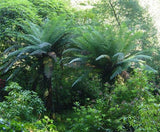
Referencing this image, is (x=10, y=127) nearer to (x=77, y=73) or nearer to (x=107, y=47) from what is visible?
(x=107, y=47)

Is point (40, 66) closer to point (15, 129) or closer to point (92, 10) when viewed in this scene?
point (15, 129)

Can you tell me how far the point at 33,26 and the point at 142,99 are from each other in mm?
2697

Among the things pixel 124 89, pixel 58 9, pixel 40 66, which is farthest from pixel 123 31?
pixel 58 9

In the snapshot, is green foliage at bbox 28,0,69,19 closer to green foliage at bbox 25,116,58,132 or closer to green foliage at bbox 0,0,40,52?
green foliage at bbox 0,0,40,52

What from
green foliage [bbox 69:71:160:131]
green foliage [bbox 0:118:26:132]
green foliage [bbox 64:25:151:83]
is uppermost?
green foliage [bbox 0:118:26:132]

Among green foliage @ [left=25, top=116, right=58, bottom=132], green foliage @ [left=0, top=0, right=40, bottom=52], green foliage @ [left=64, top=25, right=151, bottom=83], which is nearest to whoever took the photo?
green foliage @ [left=25, top=116, right=58, bottom=132]

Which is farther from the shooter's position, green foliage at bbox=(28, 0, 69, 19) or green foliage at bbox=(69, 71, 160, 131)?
green foliage at bbox=(28, 0, 69, 19)

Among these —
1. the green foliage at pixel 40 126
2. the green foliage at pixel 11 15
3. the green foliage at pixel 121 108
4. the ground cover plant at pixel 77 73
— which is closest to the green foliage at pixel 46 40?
the ground cover plant at pixel 77 73

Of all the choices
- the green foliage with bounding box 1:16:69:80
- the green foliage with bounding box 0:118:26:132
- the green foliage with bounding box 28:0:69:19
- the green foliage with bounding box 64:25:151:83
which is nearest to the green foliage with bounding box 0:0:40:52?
the green foliage with bounding box 28:0:69:19

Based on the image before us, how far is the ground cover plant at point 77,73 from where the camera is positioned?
8.71 ft

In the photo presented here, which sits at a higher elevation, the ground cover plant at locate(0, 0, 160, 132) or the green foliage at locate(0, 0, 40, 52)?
the green foliage at locate(0, 0, 40, 52)

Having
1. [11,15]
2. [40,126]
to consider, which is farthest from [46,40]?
[40,126]

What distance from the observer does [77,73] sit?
15.6ft

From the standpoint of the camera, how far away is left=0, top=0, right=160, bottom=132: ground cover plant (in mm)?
2654
